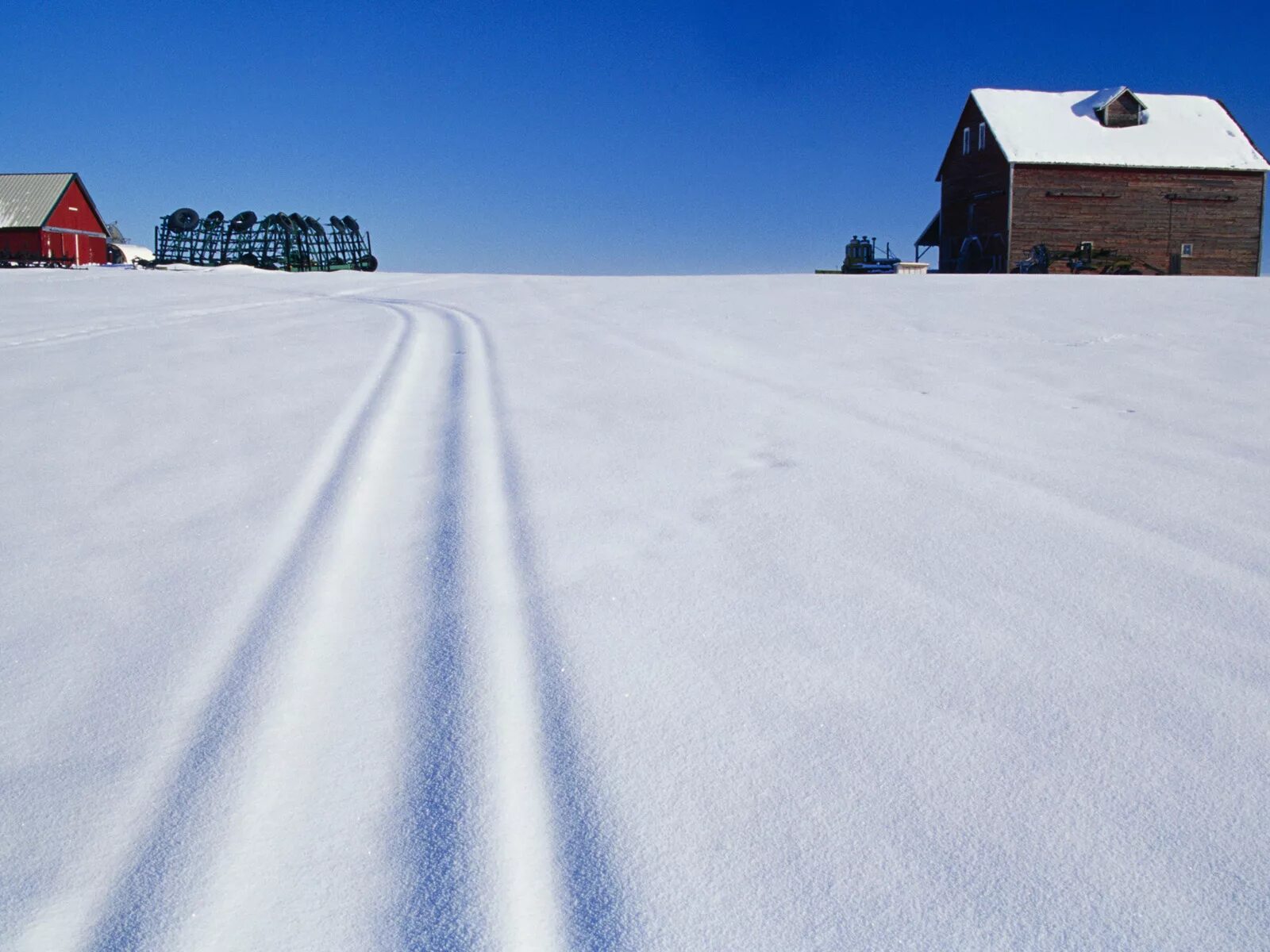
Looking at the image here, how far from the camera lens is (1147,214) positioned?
29.2 meters

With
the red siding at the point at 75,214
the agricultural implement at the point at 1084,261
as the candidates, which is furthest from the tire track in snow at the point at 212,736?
the red siding at the point at 75,214

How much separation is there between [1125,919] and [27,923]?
1.50m

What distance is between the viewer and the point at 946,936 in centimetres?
123

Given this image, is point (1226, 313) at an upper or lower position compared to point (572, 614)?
upper

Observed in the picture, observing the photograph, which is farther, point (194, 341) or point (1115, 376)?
point (194, 341)

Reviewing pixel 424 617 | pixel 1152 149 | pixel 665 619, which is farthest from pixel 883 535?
pixel 1152 149

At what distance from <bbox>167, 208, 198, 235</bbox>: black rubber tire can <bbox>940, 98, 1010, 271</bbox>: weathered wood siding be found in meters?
26.5

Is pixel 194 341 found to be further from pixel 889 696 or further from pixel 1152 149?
pixel 1152 149

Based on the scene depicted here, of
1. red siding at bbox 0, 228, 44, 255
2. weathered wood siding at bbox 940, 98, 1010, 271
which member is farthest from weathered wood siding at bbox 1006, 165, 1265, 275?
red siding at bbox 0, 228, 44, 255

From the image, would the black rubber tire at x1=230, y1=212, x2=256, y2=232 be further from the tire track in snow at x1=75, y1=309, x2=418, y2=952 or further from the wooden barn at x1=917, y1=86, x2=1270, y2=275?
the tire track in snow at x1=75, y1=309, x2=418, y2=952

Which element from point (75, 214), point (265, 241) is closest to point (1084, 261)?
point (265, 241)

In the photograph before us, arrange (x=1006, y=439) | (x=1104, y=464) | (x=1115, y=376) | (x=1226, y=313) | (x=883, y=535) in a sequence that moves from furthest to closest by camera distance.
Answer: (x=1226, y=313) → (x=1115, y=376) → (x=1006, y=439) → (x=1104, y=464) → (x=883, y=535)

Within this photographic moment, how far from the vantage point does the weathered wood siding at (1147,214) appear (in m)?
28.5

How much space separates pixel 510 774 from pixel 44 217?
45709 millimetres
